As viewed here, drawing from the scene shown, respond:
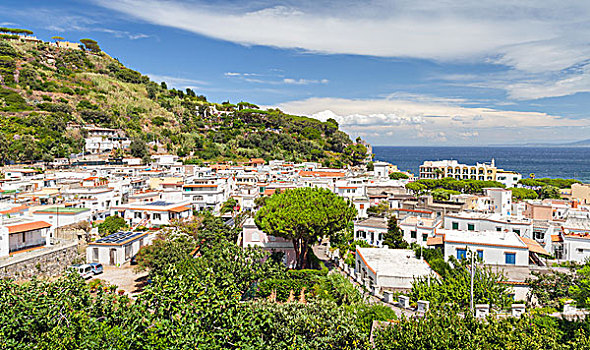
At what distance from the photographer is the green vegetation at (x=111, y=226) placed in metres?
28.5

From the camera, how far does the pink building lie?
74.1ft

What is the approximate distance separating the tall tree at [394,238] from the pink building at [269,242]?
654 centimetres

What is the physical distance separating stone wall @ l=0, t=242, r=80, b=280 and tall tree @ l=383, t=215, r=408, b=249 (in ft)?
61.3

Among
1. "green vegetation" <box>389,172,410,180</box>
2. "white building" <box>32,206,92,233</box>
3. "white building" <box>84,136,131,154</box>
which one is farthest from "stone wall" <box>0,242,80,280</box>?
"green vegetation" <box>389,172,410,180</box>

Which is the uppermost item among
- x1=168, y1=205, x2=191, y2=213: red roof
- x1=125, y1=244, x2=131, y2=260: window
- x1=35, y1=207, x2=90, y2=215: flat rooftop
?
x1=35, y1=207, x2=90, y2=215: flat rooftop

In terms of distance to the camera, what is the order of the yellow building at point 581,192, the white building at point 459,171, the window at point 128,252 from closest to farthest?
the window at point 128,252, the yellow building at point 581,192, the white building at point 459,171

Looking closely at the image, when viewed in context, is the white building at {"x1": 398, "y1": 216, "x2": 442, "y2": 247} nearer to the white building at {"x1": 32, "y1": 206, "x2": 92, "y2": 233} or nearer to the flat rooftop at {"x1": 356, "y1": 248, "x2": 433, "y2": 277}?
the flat rooftop at {"x1": 356, "y1": 248, "x2": 433, "y2": 277}

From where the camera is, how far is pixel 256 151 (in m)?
78.0

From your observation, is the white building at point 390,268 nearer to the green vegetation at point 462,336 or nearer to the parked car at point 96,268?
the green vegetation at point 462,336

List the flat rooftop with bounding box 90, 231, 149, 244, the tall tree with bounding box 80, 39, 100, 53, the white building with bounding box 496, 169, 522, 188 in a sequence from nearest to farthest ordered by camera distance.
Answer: the flat rooftop with bounding box 90, 231, 149, 244, the white building with bounding box 496, 169, 522, 188, the tall tree with bounding box 80, 39, 100, 53

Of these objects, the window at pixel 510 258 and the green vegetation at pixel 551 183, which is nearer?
the window at pixel 510 258

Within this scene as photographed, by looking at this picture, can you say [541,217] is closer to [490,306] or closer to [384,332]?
[490,306]

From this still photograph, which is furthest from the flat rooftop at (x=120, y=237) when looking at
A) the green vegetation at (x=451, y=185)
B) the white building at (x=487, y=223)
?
the green vegetation at (x=451, y=185)

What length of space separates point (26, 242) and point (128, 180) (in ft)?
60.2
